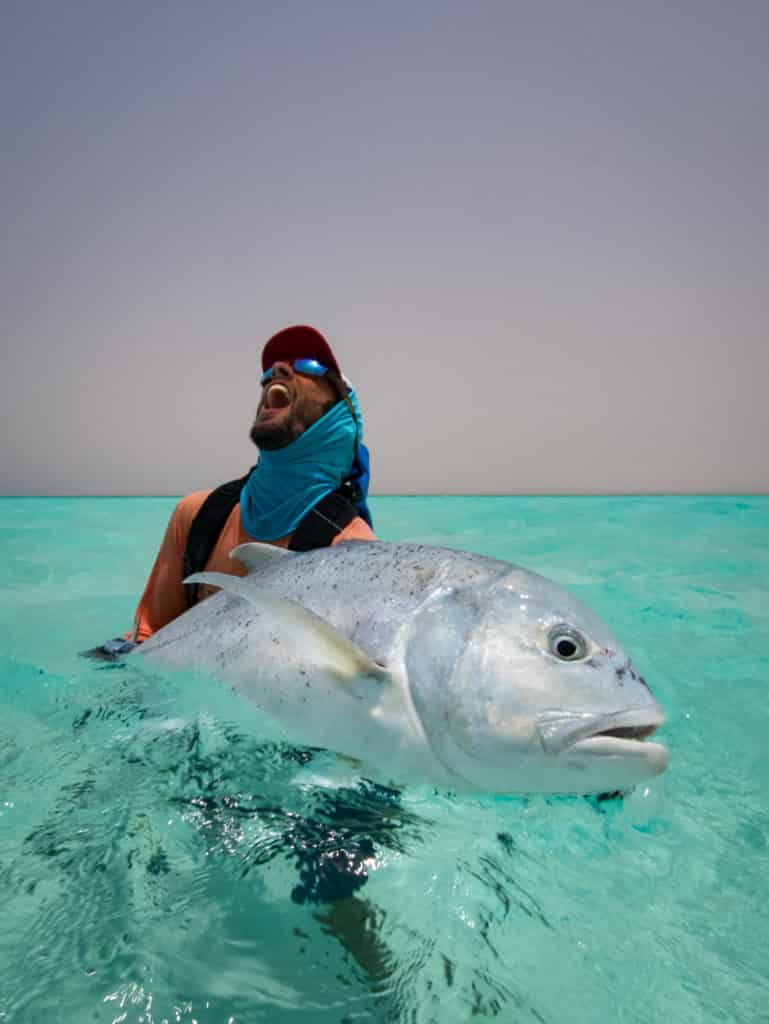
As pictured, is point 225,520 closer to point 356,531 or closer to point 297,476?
point 297,476

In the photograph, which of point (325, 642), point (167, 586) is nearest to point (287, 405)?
point (167, 586)

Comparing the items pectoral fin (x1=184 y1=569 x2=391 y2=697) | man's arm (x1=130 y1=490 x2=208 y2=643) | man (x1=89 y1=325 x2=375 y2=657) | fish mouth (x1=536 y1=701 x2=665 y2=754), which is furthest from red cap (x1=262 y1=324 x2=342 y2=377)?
fish mouth (x1=536 y1=701 x2=665 y2=754)

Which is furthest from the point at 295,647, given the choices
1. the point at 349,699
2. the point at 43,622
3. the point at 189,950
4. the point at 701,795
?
the point at 43,622

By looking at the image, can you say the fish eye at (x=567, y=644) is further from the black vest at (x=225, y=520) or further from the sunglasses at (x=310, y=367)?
the sunglasses at (x=310, y=367)

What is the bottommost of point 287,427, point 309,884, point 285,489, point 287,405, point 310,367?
point 309,884

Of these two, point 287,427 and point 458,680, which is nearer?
point 458,680

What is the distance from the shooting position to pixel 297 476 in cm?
266

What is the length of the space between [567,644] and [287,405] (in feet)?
6.13

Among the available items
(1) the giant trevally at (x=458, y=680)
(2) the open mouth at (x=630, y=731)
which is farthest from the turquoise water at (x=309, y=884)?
(2) the open mouth at (x=630, y=731)

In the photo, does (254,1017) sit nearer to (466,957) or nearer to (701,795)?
(466,957)

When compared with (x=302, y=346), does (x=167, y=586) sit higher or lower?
lower

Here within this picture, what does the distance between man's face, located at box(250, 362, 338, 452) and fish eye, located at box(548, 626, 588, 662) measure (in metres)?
1.70

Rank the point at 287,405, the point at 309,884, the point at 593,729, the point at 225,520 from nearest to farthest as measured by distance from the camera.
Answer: the point at 593,729 → the point at 309,884 → the point at 287,405 → the point at 225,520

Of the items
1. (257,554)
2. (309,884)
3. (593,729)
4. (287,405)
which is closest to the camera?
(593,729)
